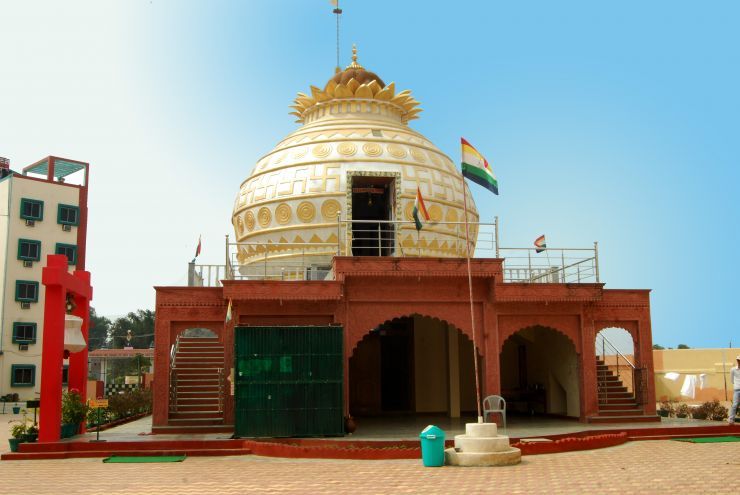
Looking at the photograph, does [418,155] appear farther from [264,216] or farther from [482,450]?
[482,450]

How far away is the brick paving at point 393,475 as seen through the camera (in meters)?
10.8

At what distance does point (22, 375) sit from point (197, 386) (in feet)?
79.0

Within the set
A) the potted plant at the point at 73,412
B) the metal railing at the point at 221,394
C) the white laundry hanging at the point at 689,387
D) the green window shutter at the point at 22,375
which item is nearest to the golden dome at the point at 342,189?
the metal railing at the point at 221,394

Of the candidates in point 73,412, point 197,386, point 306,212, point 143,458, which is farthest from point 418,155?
point 143,458

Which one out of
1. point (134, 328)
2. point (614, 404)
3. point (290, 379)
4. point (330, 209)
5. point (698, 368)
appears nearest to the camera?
point (290, 379)

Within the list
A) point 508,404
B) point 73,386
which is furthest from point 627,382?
point 73,386

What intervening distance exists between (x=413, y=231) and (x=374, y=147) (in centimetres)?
307

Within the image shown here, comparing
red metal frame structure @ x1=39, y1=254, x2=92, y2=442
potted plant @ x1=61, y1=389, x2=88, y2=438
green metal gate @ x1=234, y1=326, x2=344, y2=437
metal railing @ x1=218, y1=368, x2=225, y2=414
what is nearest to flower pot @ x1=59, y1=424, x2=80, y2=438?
potted plant @ x1=61, y1=389, x2=88, y2=438

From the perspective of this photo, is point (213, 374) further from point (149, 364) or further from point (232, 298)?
point (149, 364)

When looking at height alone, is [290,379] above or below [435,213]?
below

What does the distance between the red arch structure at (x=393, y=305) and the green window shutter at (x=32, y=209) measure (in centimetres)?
2677

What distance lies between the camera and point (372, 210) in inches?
1073

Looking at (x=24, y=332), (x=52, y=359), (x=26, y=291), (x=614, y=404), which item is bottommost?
(x=614, y=404)

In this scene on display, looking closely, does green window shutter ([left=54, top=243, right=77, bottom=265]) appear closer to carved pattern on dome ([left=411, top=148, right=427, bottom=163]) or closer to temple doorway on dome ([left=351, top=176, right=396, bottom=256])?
temple doorway on dome ([left=351, top=176, right=396, bottom=256])
